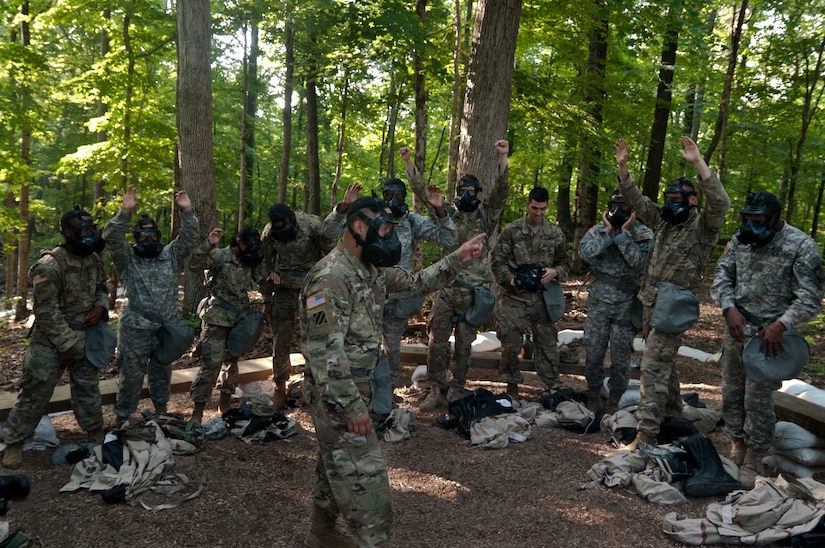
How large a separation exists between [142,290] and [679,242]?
5.44 metres

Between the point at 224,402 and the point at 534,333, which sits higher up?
the point at 534,333

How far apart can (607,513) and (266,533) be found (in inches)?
104

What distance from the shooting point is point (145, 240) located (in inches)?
203

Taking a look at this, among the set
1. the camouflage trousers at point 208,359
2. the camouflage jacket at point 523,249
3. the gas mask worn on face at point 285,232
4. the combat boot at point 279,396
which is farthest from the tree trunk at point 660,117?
the camouflage trousers at point 208,359

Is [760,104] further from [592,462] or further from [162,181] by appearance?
[162,181]

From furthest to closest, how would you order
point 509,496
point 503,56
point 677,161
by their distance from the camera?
point 677,161
point 503,56
point 509,496

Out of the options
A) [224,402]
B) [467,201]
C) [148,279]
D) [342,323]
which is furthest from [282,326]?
[342,323]

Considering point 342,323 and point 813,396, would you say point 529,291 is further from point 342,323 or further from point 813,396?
point 342,323

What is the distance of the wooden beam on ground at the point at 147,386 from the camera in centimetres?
540

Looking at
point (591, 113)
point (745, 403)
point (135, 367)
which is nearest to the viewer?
point (745, 403)

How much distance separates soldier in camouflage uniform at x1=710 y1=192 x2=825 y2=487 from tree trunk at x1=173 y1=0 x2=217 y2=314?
7452 millimetres

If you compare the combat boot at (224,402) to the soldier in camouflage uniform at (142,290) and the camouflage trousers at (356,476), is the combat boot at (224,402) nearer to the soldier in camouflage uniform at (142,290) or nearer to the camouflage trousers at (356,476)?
the soldier in camouflage uniform at (142,290)

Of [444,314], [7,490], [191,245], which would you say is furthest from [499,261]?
[7,490]

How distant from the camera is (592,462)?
4859 millimetres
